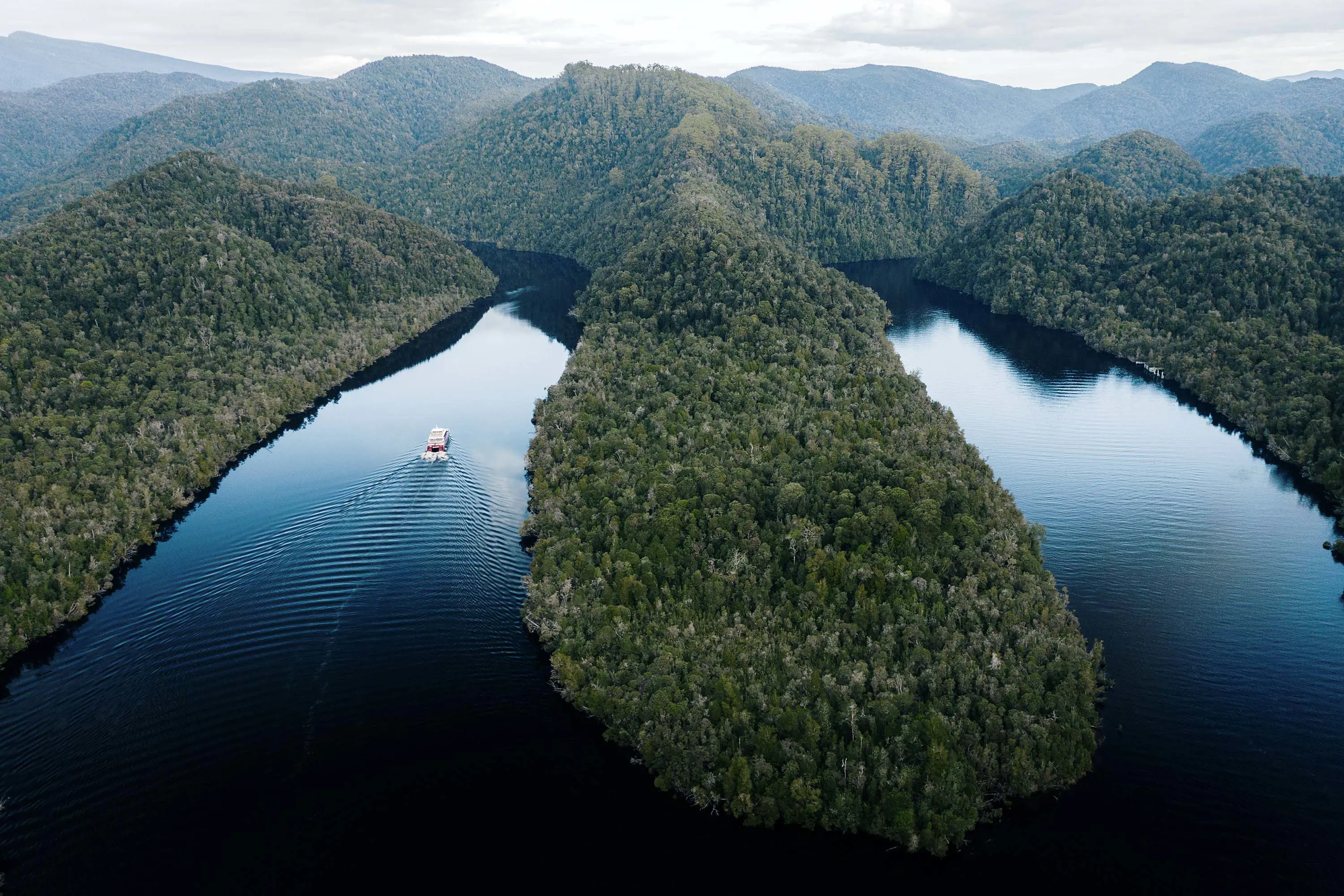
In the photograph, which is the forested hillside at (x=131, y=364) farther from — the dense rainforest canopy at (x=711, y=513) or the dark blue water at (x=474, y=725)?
the dark blue water at (x=474, y=725)

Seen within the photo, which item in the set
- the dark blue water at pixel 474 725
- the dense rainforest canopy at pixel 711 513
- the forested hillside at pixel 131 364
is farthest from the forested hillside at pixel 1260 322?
Answer: the forested hillside at pixel 131 364

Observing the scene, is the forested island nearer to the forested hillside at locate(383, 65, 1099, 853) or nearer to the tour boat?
the forested hillside at locate(383, 65, 1099, 853)

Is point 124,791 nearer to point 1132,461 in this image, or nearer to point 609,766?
point 609,766

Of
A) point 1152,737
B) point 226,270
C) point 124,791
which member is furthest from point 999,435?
point 226,270

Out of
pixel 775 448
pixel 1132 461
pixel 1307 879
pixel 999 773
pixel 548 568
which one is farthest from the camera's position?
pixel 1132 461

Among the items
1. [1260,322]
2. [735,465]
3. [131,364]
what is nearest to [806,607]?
[735,465]

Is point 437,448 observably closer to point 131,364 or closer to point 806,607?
point 131,364

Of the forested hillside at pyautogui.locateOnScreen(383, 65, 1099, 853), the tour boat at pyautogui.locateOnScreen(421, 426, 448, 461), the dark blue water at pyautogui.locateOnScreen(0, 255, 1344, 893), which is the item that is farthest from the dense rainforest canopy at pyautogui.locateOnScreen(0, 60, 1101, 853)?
the tour boat at pyautogui.locateOnScreen(421, 426, 448, 461)
